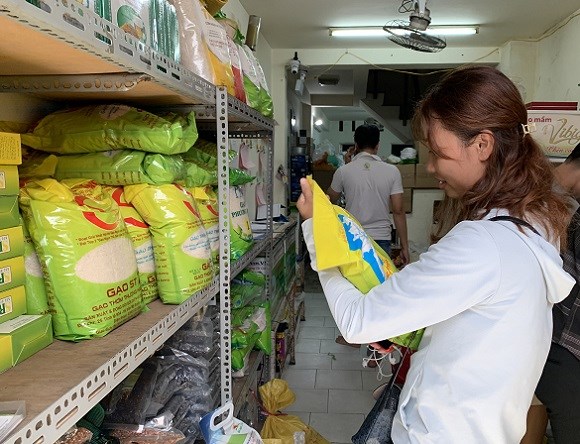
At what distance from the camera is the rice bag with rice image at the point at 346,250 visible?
112cm

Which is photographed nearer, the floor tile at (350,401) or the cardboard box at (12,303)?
the cardboard box at (12,303)

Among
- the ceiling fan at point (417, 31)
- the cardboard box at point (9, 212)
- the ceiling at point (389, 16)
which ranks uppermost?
the ceiling at point (389, 16)

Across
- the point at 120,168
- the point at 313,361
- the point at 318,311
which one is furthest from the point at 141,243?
the point at 318,311

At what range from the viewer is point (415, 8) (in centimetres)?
339

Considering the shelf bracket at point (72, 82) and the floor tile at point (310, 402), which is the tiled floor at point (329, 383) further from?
the shelf bracket at point (72, 82)

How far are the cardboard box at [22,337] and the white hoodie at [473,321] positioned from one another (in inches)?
23.2

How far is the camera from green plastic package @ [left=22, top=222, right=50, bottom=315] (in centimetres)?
86

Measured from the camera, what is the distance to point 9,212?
0.79 m

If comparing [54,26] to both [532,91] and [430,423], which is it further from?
[532,91]

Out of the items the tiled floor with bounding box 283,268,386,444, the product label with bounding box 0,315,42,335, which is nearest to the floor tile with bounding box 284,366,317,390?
the tiled floor with bounding box 283,268,386,444

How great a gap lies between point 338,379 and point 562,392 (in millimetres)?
2004

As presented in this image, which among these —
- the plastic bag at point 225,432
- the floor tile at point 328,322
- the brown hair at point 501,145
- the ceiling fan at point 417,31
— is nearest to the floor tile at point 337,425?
the plastic bag at point 225,432

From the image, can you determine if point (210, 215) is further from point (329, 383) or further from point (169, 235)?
point (329, 383)

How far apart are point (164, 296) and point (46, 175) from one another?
1.28 ft
